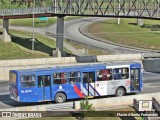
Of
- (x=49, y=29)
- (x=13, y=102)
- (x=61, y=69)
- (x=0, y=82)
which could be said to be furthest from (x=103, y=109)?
(x=49, y=29)

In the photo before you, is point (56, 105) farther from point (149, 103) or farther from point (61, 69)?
point (149, 103)

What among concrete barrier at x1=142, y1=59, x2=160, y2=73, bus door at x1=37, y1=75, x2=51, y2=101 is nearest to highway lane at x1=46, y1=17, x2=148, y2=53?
concrete barrier at x1=142, y1=59, x2=160, y2=73

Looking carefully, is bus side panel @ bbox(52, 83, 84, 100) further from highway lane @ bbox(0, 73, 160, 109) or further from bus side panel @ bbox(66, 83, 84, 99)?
highway lane @ bbox(0, 73, 160, 109)

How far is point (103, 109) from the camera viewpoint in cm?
3353

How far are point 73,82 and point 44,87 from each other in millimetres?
2566

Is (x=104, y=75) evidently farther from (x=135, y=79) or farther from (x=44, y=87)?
(x=44, y=87)

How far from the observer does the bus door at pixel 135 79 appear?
125 ft

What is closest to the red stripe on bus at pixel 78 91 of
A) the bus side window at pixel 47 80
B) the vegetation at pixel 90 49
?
the bus side window at pixel 47 80

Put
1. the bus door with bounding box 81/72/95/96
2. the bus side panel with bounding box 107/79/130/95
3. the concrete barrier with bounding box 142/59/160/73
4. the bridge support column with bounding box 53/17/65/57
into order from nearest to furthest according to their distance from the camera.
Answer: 1. the bus door with bounding box 81/72/95/96
2. the bus side panel with bounding box 107/79/130/95
3. the concrete barrier with bounding box 142/59/160/73
4. the bridge support column with bounding box 53/17/65/57

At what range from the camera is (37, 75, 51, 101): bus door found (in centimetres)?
3431

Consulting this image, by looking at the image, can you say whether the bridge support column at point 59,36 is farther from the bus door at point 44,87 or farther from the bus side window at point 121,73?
the bus door at point 44,87

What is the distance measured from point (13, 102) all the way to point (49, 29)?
78989mm

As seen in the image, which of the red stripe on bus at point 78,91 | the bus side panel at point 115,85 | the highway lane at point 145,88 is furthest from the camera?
the bus side panel at point 115,85

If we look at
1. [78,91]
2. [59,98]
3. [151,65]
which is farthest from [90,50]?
[59,98]
